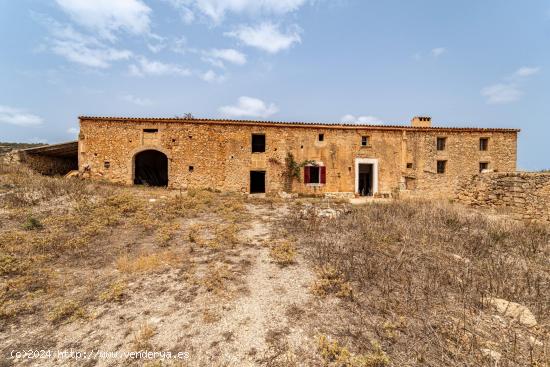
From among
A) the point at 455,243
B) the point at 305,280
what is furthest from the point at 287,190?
the point at 305,280

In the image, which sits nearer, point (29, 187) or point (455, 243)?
point (455, 243)

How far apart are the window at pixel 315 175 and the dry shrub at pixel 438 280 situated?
7672 mm

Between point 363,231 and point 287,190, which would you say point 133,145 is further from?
point 363,231

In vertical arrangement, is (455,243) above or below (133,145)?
below

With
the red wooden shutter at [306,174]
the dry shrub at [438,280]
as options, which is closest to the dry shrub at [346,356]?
the dry shrub at [438,280]

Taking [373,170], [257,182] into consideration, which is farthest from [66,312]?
[373,170]

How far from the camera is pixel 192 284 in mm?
4703

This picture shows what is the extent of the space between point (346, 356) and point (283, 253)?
10.2 ft

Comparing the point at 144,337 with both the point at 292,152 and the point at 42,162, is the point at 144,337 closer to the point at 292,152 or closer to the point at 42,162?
the point at 292,152

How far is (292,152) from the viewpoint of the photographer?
52.9ft

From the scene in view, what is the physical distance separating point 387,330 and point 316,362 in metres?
1.12

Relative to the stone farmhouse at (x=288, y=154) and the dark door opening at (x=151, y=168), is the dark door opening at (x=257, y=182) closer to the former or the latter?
the stone farmhouse at (x=288, y=154)

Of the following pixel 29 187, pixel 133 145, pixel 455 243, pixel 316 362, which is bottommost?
pixel 316 362

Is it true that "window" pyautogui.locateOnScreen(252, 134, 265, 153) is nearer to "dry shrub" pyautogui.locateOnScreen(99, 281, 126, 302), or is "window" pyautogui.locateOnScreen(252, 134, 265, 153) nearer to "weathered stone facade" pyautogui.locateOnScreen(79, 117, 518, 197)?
"weathered stone facade" pyautogui.locateOnScreen(79, 117, 518, 197)
